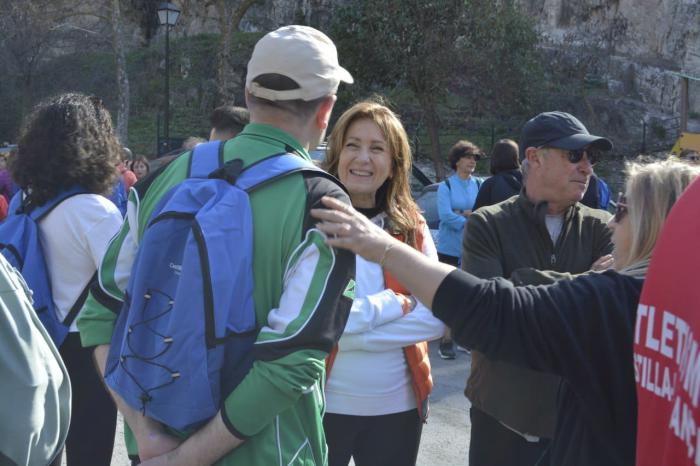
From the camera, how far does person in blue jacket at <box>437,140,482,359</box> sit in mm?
7707

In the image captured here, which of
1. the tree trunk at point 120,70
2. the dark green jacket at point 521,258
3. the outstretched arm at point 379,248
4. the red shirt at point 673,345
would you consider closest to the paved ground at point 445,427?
the dark green jacket at point 521,258

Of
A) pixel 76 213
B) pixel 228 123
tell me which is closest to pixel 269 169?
pixel 76 213

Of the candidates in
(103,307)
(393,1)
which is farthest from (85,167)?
(393,1)

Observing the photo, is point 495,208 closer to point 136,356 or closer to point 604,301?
point 604,301

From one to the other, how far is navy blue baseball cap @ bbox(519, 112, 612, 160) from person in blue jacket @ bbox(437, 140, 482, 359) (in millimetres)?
4418

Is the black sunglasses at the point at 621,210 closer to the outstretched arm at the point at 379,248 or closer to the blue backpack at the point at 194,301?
the outstretched arm at the point at 379,248

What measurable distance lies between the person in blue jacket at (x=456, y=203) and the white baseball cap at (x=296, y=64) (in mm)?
5947

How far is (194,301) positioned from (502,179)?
494 cm

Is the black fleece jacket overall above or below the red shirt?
below

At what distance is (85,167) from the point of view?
2.99 m

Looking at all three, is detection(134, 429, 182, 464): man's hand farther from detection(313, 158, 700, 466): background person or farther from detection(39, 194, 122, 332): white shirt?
detection(39, 194, 122, 332): white shirt

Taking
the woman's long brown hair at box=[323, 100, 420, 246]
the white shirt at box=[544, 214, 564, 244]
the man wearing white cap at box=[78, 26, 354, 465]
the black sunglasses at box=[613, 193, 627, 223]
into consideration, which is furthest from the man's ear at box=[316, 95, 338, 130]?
the white shirt at box=[544, 214, 564, 244]

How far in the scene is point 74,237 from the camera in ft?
9.67

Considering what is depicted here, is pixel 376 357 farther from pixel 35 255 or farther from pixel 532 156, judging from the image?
pixel 35 255
